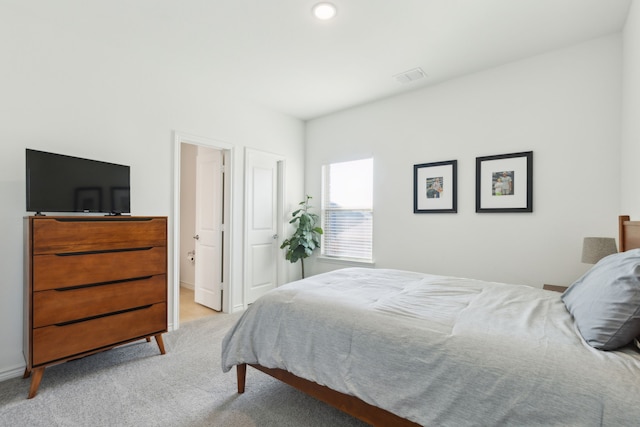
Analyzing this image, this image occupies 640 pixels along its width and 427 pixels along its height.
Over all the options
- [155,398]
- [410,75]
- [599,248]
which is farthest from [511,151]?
[155,398]

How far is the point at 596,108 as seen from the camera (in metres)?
2.69

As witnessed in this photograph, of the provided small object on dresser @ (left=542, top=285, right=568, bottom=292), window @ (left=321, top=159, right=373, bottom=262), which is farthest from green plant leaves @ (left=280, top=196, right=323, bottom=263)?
small object on dresser @ (left=542, top=285, right=568, bottom=292)

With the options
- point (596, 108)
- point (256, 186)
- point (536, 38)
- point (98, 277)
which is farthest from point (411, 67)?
point (98, 277)

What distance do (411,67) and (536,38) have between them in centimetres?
108

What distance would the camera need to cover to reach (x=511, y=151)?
3.12m

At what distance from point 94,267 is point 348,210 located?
9.98ft

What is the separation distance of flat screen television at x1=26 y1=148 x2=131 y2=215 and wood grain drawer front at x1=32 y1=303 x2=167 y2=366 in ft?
2.88

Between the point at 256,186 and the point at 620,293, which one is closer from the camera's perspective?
the point at 620,293

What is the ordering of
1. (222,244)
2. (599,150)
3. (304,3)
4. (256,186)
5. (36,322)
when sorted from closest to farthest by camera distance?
(36,322) → (304,3) → (599,150) → (222,244) → (256,186)

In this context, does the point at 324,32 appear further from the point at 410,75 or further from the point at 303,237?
the point at 303,237

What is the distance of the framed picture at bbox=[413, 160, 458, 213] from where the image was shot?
3.49 m

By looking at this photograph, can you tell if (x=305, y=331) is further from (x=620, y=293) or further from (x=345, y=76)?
(x=345, y=76)

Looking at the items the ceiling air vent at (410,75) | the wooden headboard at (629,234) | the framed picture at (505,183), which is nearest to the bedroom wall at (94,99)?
the ceiling air vent at (410,75)

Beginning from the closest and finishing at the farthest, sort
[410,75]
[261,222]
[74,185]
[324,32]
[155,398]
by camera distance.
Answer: [155,398]
[74,185]
[324,32]
[410,75]
[261,222]
